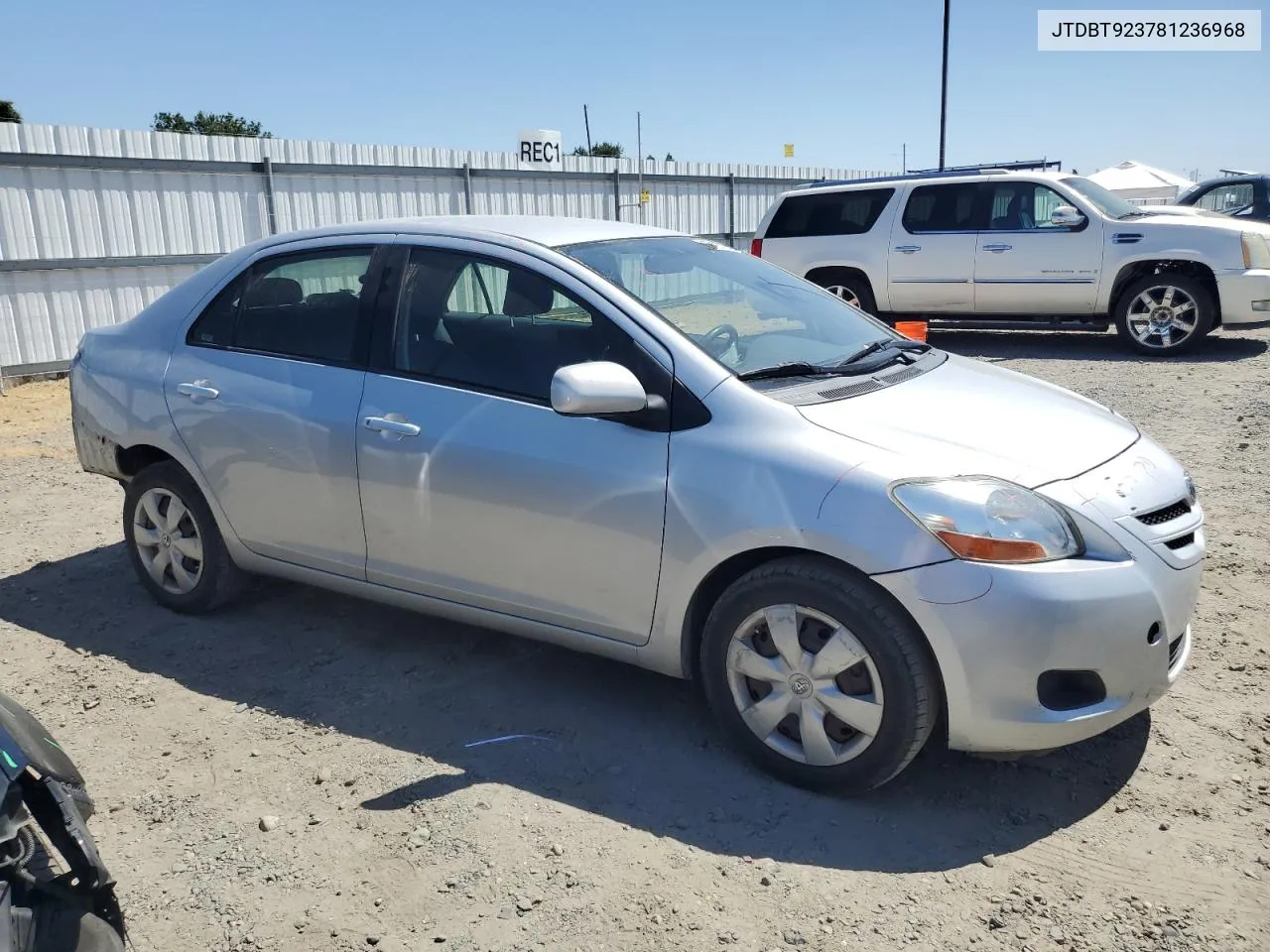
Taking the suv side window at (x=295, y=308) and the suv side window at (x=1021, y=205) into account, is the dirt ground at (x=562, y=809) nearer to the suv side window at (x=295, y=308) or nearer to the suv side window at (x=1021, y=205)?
the suv side window at (x=295, y=308)

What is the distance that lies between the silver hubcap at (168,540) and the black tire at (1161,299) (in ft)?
31.4

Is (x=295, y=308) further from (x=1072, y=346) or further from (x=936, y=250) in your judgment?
(x=1072, y=346)

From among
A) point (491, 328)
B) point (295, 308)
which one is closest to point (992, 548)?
point (491, 328)

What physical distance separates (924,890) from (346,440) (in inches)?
98.3

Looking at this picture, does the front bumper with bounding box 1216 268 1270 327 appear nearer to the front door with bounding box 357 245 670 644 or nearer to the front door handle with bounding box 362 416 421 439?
the front door with bounding box 357 245 670 644

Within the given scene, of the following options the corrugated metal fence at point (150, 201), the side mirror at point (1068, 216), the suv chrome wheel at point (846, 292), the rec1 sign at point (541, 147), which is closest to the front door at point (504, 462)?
the corrugated metal fence at point (150, 201)

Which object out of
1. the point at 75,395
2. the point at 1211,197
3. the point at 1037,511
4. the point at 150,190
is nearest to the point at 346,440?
the point at 75,395

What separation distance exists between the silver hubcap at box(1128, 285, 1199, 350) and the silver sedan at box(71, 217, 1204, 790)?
774cm

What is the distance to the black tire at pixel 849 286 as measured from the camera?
40.9ft

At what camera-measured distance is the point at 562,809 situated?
3.22 metres

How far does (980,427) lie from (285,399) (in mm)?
2592

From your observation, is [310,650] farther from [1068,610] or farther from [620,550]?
[1068,610]

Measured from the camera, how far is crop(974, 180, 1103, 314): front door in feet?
36.3

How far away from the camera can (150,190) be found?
11508mm
